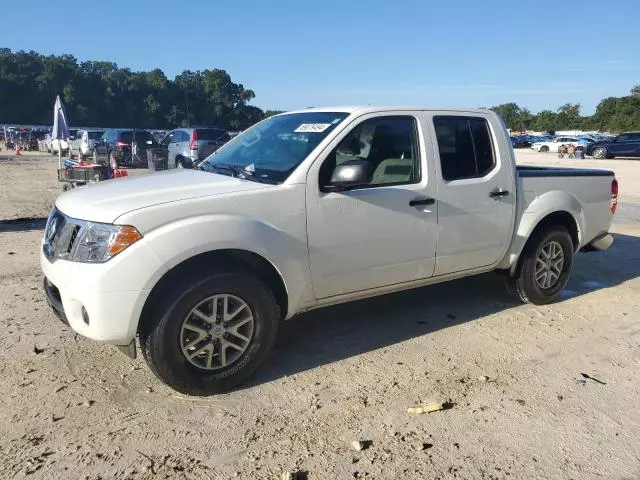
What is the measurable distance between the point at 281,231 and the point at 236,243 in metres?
0.35

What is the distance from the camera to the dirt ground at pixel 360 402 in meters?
2.88

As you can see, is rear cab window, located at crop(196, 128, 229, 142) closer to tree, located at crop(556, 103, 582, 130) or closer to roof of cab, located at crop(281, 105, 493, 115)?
roof of cab, located at crop(281, 105, 493, 115)

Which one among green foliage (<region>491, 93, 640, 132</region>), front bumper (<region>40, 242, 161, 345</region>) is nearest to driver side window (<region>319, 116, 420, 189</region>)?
front bumper (<region>40, 242, 161, 345</region>)

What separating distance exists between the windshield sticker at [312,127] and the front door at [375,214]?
7.7 inches

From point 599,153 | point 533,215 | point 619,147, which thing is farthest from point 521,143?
point 533,215

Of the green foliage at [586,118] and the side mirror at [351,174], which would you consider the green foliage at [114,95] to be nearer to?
the green foliage at [586,118]

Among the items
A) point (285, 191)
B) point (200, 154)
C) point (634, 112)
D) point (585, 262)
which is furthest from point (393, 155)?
point (634, 112)

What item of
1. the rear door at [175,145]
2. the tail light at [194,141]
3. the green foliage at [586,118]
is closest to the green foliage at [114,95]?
the green foliage at [586,118]

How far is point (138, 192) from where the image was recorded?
3.54 m

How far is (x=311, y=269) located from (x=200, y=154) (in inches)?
627

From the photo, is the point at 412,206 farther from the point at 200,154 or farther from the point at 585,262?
the point at 200,154

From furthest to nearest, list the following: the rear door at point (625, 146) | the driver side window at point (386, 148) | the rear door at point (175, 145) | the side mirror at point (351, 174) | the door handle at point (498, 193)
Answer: the rear door at point (625, 146) → the rear door at point (175, 145) → the door handle at point (498, 193) → the driver side window at point (386, 148) → the side mirror at point (351, 174)

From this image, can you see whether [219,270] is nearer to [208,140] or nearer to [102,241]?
[102,241]

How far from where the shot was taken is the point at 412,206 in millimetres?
4254
